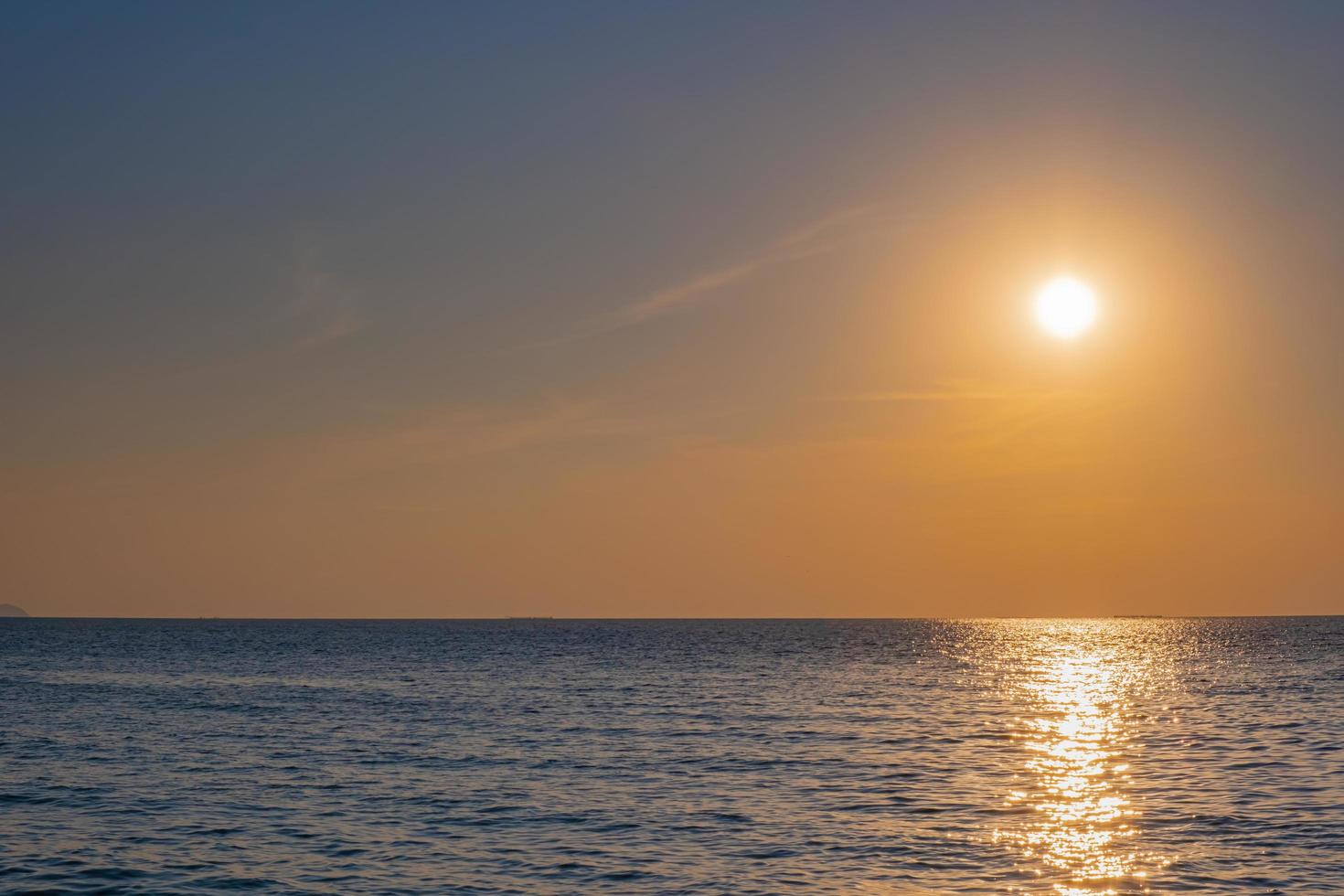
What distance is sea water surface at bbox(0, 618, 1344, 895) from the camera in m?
28.6

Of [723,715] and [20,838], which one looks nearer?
[20,838]

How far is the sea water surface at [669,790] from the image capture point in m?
28.6

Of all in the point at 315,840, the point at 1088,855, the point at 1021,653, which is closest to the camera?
the point at 1088,855

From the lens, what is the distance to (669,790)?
131 feet

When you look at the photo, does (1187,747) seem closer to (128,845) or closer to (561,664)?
(128,845)

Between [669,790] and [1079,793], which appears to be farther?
[669,790]

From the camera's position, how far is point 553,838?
32.3 meters

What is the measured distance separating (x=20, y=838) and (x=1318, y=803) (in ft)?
118

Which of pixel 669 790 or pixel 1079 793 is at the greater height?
pixel 1079 793

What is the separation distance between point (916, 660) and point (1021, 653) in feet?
106

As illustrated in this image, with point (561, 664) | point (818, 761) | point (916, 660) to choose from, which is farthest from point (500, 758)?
point (916, 660)

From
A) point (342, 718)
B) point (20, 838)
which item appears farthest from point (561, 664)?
point (20, 838)

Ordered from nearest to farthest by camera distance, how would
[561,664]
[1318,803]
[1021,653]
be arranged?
[1318,803] → [561,664] → [1021,653]

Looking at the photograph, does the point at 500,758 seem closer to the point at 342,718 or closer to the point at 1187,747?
the point at 342,718
